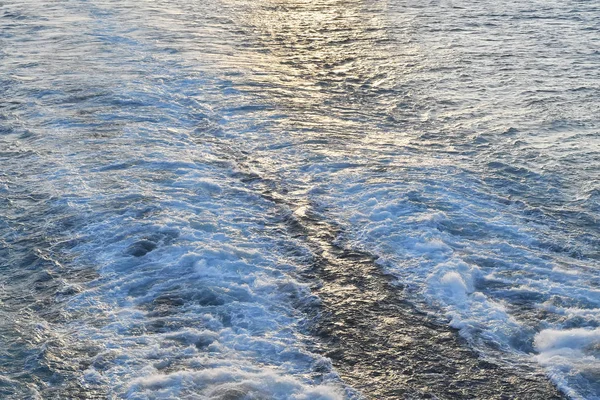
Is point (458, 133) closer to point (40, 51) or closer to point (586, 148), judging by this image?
point (586, 148)

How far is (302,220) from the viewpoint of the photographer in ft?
23.0

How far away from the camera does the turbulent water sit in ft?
16.8

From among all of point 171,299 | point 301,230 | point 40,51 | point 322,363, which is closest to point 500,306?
point 322,363

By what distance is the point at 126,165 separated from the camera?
809 centimetres

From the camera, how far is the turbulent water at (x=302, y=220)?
5.12 meters

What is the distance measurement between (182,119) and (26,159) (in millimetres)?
2059

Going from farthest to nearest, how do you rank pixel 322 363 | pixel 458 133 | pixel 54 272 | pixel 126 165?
pixel 458 133, pixel 126 165, pixel 54 272, pixel 322 363

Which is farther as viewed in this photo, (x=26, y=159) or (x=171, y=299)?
(x=26, y=159)

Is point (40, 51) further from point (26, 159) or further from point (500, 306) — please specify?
point (500, 306)

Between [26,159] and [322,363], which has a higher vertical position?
[26,159]

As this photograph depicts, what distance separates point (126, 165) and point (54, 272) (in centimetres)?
215

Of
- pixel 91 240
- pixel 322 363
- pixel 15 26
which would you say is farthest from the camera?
pixel 15 26

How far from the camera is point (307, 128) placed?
913 cm

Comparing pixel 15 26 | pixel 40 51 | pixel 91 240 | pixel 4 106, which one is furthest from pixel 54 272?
pixel 15 26
